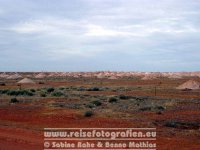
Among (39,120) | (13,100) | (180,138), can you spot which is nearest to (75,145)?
A: (180,138)

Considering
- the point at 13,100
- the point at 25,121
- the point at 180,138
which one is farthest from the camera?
the point at 13,100

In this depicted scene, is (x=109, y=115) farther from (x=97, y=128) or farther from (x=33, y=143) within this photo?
(x=33, y=143)

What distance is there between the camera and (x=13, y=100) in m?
42.7

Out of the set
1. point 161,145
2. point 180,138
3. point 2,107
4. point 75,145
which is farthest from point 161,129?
point 2,107

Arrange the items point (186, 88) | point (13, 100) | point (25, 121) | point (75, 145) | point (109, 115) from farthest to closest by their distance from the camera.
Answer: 1. point (186, 88)
2. point (13, 100)
3. point (109, 115)
4. point (25, 121)
5. point (75, 145)

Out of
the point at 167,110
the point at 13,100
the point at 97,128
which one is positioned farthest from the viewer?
the point at 13,100

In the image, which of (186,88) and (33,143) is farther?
(186,88)

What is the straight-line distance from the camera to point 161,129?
2417 cm

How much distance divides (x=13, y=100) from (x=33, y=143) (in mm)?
25119

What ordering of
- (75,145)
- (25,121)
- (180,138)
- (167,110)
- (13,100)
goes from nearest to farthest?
(75,145), (180,138), (25,121), (167,110), (13,100)

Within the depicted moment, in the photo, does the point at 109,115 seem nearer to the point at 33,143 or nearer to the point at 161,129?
the point at 161,129

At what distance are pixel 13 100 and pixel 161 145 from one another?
26896mm

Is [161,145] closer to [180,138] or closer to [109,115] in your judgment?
[180,138]

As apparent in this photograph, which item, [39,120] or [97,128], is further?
[39,120]
